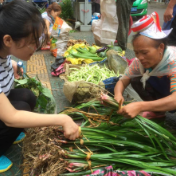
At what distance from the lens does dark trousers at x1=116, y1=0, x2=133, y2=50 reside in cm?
481

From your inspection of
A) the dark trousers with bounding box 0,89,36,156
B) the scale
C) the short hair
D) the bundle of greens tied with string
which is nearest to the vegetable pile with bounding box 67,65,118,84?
the dark trousers with bounding box 0,89,36,156

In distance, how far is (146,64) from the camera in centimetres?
193

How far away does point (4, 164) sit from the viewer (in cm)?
188

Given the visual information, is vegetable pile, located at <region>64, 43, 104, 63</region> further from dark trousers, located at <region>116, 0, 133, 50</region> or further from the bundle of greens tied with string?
the bundle of greens tied with string

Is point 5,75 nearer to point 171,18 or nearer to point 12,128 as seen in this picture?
point 12,128

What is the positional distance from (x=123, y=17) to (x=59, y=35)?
1.60 m

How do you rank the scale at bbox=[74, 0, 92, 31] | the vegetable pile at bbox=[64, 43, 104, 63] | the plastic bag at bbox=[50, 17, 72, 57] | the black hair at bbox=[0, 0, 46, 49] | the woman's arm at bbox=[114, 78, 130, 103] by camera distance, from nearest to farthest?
the black hair at bbox=[0, 0, 46, 49]
the woman's arm at bbox=[114, 78, 130, 103]
the vegetable pile at bbox=[64, 43, 104, 63]
the plastic bag at bbox=[50, 17, 72, 57]
the scale at bbox=[74, 0, 92, 31]

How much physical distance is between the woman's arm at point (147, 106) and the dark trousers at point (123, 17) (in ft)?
11.6

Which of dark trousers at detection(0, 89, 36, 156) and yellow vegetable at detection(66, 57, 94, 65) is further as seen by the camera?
yellow vegetable at detection(66, 57, 94, 65)

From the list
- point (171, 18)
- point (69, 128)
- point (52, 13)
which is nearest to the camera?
point (69, 128)

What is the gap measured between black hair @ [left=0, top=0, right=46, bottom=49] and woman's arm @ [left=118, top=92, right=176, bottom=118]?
0.90 metres

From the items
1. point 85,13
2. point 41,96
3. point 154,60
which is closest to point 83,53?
point 41,96

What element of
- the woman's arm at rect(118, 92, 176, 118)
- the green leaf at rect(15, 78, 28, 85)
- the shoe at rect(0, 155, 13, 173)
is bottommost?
the shoe at rect(0, 155, 13, 173)

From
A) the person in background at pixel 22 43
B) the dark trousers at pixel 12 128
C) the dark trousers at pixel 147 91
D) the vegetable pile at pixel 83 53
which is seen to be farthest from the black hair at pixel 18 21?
the vegetable pile at pixel 83 53
